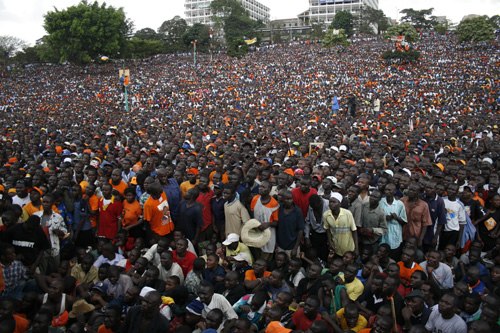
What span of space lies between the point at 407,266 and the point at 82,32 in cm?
4007

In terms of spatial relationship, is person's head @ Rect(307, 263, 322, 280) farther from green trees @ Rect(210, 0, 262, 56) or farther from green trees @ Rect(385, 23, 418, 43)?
green trees @ Rect(210, 0, 262, 56)

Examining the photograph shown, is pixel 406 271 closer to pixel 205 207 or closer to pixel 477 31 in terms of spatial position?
pixel 205 207

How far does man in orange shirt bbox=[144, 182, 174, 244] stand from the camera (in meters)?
5.10

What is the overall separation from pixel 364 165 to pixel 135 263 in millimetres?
4478

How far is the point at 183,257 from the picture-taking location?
4.43 meters

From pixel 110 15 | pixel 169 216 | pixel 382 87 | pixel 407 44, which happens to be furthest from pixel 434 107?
pixel 110 15

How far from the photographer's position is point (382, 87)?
25.3 meters

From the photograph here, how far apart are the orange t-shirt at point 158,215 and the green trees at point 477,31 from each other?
38.6 metres

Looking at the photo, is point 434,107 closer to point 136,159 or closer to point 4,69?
point 136,159

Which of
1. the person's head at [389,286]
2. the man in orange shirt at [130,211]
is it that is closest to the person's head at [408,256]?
the person's head at [389,286]

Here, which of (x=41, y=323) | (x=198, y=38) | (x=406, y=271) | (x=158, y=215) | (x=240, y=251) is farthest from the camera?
(x=198, y=38)

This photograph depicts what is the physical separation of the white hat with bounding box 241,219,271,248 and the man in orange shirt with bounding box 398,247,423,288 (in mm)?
1472

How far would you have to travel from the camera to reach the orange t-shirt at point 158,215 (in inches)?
201

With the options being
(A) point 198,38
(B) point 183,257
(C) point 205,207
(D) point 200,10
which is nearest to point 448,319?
(B) point 183,257
